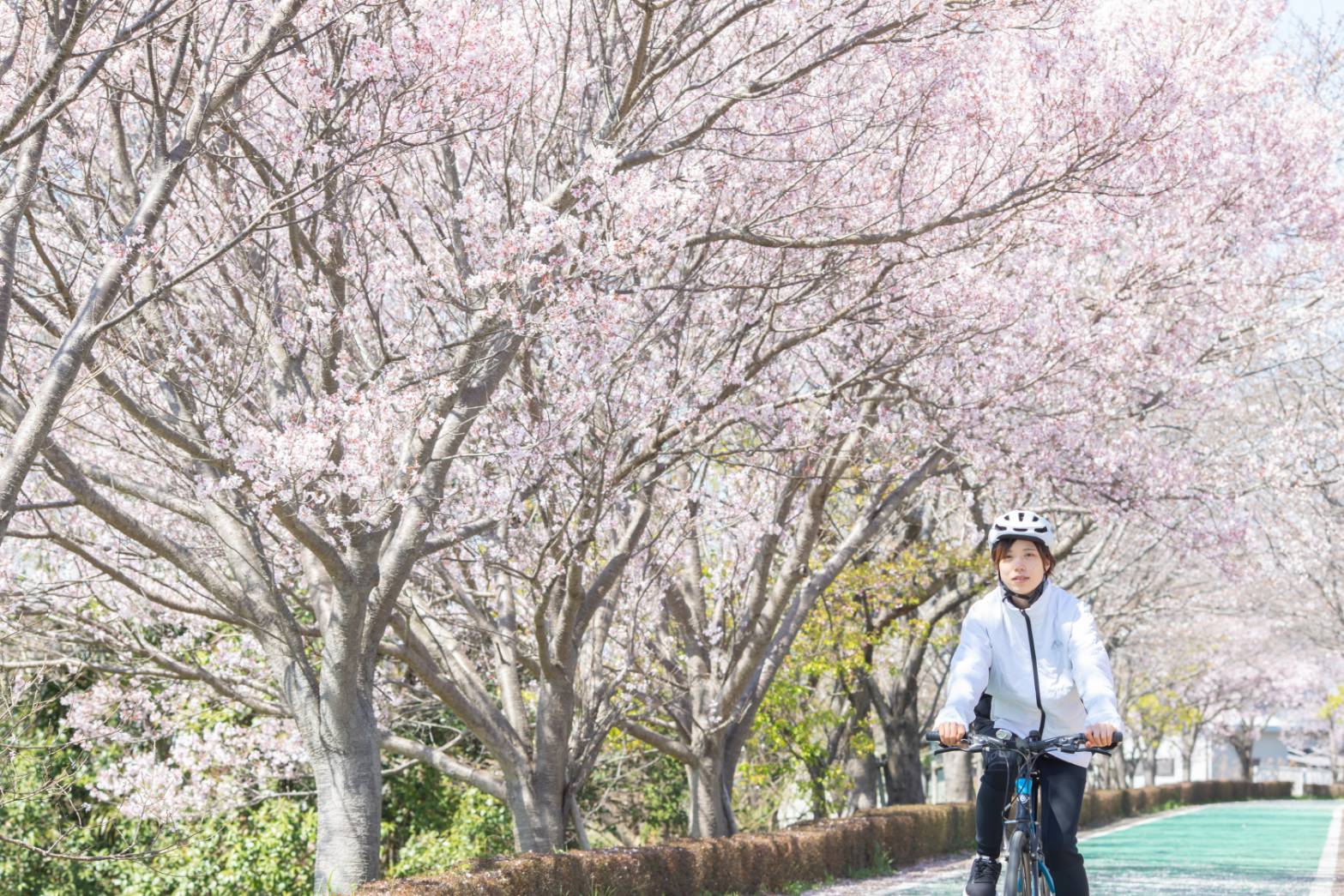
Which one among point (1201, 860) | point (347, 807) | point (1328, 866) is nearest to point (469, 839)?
point (347, 807)

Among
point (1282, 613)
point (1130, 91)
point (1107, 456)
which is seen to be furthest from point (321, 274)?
point (1282, 613)

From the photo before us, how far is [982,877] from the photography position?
17.8 feet

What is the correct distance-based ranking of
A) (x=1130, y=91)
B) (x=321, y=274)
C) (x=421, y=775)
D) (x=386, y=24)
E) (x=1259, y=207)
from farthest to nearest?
(x=421, y=775) → (x=1259, y=207) → (x=1130, y=91) → (x=321, y=274) → (x=386, y=24)

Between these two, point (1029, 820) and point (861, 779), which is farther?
point (861, 779)

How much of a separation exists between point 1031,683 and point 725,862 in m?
8.07

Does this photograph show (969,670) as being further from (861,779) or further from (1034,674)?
(861,779)

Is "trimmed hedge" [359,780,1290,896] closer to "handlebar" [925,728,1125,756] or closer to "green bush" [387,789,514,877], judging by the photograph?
"green bush" [387,789,514,877]

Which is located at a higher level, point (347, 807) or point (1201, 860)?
point (347, 807)

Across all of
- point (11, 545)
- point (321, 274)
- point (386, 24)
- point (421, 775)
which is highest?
point (386, 24)

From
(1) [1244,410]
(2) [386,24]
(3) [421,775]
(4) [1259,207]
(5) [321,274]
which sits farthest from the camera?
(1) [1244,410]

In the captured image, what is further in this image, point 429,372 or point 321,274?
point 321,274

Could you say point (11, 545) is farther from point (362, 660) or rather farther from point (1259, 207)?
point (1259, 207)

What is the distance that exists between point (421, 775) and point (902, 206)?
10326 mm

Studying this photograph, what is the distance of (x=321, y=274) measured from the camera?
9992 millimetres
